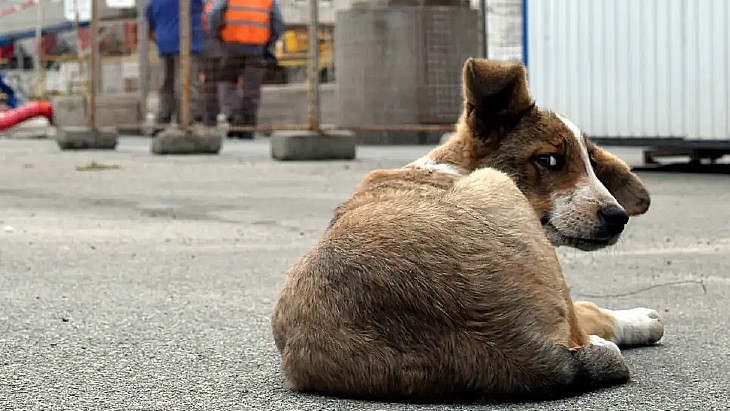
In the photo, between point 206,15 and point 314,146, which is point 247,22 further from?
point 314,146

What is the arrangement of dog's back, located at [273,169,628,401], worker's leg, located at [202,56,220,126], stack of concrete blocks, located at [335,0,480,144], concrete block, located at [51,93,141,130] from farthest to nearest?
concrete block, located at [51,93,141,130], worker's leg, located at [202,56,220,126], stack of concrete blocks, located at [335,0,480,144], dog's back, located at [273,169,628,401]

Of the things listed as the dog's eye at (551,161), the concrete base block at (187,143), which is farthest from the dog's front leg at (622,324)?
the concrete base block at (187,143)

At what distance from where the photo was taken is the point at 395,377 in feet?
11.8

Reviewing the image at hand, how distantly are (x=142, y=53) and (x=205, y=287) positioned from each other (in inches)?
725

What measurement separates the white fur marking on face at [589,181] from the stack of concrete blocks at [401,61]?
14121 mm

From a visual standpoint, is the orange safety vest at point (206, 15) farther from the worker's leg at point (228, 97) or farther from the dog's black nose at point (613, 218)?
the dog's black nose at point (613, 218)

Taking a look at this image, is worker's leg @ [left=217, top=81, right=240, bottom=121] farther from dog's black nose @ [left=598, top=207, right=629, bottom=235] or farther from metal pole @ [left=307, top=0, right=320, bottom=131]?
dog's black nose @ [left=598, top=207, right=629, bottom=235]

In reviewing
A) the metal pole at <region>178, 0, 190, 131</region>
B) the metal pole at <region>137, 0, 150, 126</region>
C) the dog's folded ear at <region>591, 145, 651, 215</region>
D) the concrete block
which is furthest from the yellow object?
the dog's folded ear at <region>591, 145, 651, 215</region>

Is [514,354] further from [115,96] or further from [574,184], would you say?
[115,96]

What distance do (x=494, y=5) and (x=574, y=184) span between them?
1229 cm

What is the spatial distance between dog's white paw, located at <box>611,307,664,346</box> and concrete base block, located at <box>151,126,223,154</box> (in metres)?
13.8

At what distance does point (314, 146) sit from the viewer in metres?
16.3

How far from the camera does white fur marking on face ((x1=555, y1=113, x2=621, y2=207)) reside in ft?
14.1

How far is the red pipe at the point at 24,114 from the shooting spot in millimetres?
24797
